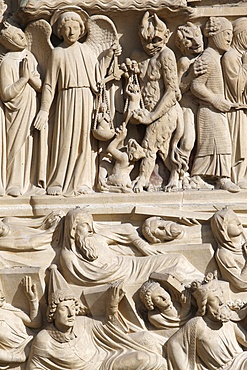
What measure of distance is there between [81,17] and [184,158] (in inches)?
76.1

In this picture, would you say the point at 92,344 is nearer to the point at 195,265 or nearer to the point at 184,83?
the point at 195,265

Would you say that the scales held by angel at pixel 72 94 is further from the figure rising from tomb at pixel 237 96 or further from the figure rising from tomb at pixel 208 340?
the figure rising from tomb at pixel 208 340

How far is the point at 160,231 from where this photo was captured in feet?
55.5

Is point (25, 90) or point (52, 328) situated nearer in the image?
point (52, 328)

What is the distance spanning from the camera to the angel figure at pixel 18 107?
687 inches

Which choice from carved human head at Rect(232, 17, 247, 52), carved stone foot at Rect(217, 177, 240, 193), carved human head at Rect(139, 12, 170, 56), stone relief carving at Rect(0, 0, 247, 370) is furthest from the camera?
carved human head at Rect(232, 17, 247, 52)

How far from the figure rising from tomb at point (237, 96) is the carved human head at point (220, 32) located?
0.09 meters

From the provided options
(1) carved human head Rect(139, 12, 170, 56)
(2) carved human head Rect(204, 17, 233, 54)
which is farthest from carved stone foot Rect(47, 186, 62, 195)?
(2) carved human head Rect(204, 17, 233, 54)

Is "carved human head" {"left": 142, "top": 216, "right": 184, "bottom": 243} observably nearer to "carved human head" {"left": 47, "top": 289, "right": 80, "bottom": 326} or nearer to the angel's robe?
the angel's robe

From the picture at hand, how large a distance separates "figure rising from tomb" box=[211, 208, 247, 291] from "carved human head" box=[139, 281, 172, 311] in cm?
73

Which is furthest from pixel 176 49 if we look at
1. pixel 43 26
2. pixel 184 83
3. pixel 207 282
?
pixel 207 282

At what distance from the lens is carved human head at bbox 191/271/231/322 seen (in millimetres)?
16312

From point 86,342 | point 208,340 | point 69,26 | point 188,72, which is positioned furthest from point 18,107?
point 208,340

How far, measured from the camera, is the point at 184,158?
17469 mm
